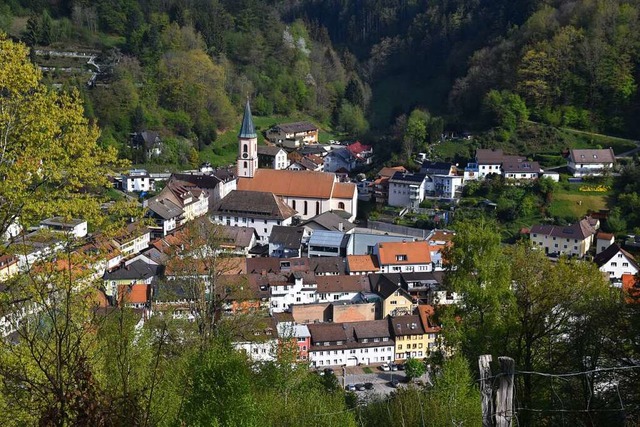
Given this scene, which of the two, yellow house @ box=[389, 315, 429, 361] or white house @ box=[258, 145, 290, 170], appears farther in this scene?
white house @ box=[258, 145, 290, 170]

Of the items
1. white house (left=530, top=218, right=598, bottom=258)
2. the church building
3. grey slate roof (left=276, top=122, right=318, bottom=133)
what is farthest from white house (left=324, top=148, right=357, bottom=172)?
white house (left=530, top=218, right=598, bottom=258)

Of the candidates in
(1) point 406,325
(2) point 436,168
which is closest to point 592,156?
(2) point 436,168

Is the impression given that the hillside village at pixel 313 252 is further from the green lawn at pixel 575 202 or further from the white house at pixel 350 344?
the green lawn at pixel 575 202

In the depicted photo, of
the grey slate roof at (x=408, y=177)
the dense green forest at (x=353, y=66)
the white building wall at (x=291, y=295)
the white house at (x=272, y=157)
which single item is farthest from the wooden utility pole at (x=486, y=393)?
the white house at (x=272, y=157)

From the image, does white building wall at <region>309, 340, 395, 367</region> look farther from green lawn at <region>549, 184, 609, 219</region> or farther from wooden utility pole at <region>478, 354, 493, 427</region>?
wooden utility pole at <region>478, 354, 493, 427</region>

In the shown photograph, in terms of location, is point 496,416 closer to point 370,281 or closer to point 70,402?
point 70,402

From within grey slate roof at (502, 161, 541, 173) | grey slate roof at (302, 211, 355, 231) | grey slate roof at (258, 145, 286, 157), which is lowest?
grey slate roof at (258, 145, 286, 157)

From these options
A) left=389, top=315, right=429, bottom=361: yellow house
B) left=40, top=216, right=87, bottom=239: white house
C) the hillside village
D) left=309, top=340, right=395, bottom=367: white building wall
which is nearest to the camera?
left=40, top=216, right=87, bottom=239: white house

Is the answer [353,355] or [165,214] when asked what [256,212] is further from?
[353,355]
